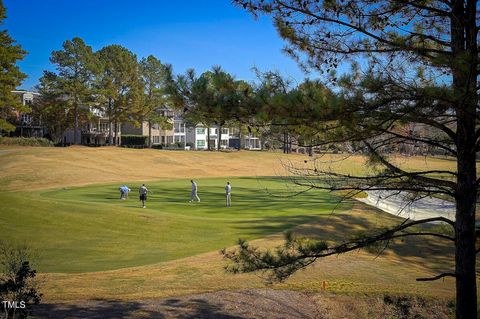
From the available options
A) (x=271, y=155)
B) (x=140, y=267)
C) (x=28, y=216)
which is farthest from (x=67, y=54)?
(x=140, y=267)

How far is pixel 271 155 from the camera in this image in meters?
89.0

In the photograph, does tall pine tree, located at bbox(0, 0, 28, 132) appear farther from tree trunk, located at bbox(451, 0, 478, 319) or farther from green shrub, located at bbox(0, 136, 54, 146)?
tree trunk, located at bbox(451, 0, 478, 319)

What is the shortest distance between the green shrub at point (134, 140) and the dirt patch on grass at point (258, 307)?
84863 millimetres

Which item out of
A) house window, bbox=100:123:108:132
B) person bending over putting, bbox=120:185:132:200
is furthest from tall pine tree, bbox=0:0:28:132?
house window, bbox=100:123:108:132

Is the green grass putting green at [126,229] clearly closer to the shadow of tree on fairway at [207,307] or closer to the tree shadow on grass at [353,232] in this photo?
the tree shadow on grass at [353,232]

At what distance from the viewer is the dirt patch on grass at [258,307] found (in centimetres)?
969

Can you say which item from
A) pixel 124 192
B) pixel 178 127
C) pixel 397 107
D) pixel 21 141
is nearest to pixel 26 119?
pixel 21 141

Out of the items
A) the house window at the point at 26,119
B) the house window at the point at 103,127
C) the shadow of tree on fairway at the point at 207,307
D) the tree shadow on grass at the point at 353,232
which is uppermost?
the house window at the point at 26,119

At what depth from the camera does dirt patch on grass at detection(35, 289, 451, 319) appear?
969 centimetres

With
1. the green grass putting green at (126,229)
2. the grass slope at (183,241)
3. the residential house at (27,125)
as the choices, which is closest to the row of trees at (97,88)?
the residential house at (27,125)

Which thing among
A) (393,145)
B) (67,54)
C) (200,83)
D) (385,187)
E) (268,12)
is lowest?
(385,187)

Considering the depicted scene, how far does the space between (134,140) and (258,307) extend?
285 feet

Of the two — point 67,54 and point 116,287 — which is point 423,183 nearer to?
point 116,287

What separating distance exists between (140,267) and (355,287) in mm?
6654
